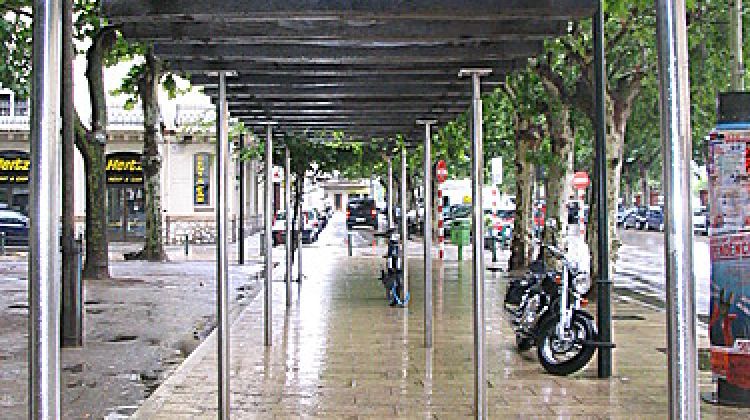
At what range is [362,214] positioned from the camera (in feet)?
183

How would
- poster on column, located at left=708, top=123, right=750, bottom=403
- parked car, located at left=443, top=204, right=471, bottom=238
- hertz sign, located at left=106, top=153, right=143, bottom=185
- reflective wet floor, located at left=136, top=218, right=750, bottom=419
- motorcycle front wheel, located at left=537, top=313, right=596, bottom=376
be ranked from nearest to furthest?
reflective wet floor, located at left=136, top=218, right=750, bottom=419 → poster on column, located at left=708, top=123, right=750, bottom=403 → motorcycle front wheel, located at left=537, top=313, right=596, bottom=376 → hertz sign, located at left=106, top=153, right=143, bottom=185 → parked car, located at left=443, top=204, right=471, bottom=238

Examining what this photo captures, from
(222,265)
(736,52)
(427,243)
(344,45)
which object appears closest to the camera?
(222,265)

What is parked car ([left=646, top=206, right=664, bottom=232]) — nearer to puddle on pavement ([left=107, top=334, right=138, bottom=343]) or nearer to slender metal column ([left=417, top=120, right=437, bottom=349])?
slender metal column ([left=417, top=120, right=437, bottom=349])

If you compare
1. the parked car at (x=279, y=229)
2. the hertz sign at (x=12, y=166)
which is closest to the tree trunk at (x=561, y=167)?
the parked car at (x=279, y=229)

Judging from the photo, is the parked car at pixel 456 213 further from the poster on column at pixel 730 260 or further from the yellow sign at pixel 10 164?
the poster on column at pixel 730 260

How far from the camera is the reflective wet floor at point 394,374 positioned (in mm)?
7570

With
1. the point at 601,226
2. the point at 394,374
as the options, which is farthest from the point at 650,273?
the point at 394,374

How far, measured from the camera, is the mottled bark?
1822cm

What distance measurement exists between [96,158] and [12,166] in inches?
948

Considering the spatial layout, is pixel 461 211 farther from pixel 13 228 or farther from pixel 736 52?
pixel 736 52

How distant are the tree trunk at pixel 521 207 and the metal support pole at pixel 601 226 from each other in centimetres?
1128

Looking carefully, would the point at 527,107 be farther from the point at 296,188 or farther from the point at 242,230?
the point at 242,230

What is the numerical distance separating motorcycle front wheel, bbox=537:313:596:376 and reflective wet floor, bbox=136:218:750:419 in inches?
5.4

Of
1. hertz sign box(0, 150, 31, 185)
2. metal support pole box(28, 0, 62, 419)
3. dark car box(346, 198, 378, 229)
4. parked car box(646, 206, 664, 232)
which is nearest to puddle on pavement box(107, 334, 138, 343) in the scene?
metal support pole box(28, 0, 62, 419)
